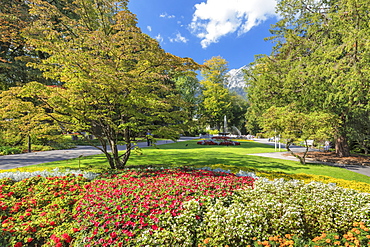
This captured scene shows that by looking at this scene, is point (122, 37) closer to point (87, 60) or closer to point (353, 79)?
point (87, 60)

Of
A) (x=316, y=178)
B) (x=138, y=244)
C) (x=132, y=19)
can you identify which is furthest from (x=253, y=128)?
(x=138, y=244)

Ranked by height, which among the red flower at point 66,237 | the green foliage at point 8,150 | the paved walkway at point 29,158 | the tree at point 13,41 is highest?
the tree at point 13,41

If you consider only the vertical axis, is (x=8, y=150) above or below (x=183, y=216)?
above

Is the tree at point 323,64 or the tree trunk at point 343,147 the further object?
the tree trunk at point 343,147

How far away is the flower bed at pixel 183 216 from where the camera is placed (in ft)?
10.3

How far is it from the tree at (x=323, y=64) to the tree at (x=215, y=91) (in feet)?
53.7

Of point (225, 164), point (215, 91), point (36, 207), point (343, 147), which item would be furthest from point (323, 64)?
point (215, 91)

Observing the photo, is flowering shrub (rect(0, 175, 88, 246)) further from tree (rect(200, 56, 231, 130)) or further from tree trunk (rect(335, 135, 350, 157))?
tree (rect(200, 56, 231, 130))

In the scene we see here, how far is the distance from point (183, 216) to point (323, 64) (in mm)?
13741

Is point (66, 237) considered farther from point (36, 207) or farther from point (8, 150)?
point (8, 150)

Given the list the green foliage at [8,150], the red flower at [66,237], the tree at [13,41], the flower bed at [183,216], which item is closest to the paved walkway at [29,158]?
the green foliage at [8,150]

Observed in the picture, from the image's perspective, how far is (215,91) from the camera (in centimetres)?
3722

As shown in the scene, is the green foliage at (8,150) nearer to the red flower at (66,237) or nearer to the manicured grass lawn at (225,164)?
the manicured grass lawn at (225,164)

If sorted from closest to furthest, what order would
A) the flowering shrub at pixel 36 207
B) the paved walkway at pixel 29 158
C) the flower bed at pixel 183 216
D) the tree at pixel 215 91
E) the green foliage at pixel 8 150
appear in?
the flower bed at pixel 183 216 → the flowering shrub at pixel 36 207 → the paved walkway at pixel 29 158 → the green foliage at pixel 8 150 → the tree at pixel 215 91
